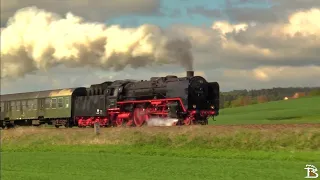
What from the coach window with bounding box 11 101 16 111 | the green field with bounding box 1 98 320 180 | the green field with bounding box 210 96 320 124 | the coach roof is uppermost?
the coach roof

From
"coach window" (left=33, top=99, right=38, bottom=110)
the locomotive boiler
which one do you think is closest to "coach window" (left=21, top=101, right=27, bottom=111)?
"coach window" (left=33, top=99, right=38, bottom=110)

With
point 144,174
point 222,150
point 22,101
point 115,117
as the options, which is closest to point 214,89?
point 115,117

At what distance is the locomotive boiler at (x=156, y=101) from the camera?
28359mm

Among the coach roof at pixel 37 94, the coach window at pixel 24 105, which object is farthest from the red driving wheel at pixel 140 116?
the coach window at pixel 24 105

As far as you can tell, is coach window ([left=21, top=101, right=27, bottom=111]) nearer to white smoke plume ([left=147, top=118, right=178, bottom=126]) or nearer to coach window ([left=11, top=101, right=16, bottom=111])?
coach window ([left=11, top=101, right=16, bottom=111])

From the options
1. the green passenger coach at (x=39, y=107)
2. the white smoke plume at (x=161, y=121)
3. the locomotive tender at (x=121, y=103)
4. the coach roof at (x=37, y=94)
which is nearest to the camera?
the white smoke plume at (x=161, y=121)

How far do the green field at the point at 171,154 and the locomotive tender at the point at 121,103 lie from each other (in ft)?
11.6

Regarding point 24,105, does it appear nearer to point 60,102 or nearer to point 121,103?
point 60,102

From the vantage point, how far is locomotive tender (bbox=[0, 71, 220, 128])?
93.6ft

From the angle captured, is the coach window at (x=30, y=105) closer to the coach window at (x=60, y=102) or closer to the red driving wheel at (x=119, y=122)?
the coach window at (x=60, y=102)

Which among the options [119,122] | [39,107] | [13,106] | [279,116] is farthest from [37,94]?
[279,116]

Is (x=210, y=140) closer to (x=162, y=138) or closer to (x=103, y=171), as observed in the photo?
(x=162, y=138)

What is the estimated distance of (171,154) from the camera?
69.1 ft

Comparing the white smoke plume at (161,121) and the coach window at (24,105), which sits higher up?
the coach window at (24,105)
